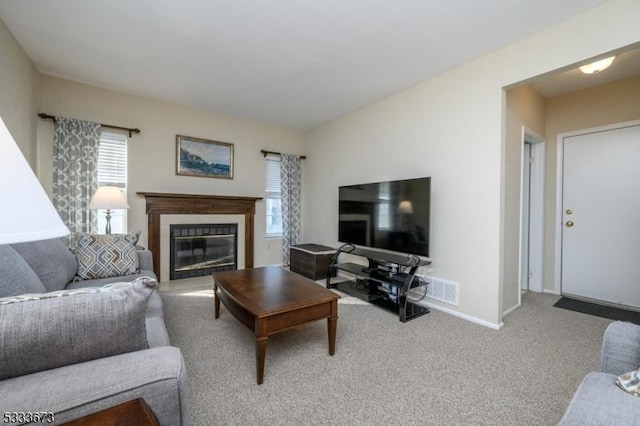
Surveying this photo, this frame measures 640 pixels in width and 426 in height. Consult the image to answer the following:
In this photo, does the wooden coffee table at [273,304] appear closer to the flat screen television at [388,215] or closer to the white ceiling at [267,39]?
the flat screen television at [388,215]

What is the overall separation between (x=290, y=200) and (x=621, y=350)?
429cm

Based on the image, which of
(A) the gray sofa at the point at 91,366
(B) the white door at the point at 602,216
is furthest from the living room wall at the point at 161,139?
(B) the white door at the point at 602,216

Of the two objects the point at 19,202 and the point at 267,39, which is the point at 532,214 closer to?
the point at 267,39

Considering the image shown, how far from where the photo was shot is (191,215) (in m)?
4.04

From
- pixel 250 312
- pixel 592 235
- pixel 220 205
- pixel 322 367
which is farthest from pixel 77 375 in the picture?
pixel 592 235

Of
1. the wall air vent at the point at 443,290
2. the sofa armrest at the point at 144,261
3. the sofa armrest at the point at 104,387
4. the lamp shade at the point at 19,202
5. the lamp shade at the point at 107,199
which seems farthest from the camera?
the lamp shade at the point at 107,199

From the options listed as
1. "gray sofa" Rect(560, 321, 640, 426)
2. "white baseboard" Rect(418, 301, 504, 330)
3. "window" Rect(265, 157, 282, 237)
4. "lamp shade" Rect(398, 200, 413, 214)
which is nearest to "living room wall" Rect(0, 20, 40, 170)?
"window" Rect(265, 157, 282, 237)

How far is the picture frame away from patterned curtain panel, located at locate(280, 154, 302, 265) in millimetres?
938

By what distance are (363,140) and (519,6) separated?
219cm

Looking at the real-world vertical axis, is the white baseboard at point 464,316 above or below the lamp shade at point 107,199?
below

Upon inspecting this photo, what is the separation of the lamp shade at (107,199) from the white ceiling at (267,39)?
1.31 metres

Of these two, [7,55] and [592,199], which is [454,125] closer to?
[592,199]

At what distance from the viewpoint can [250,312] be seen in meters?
1.72

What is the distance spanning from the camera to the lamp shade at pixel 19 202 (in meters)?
0.51
